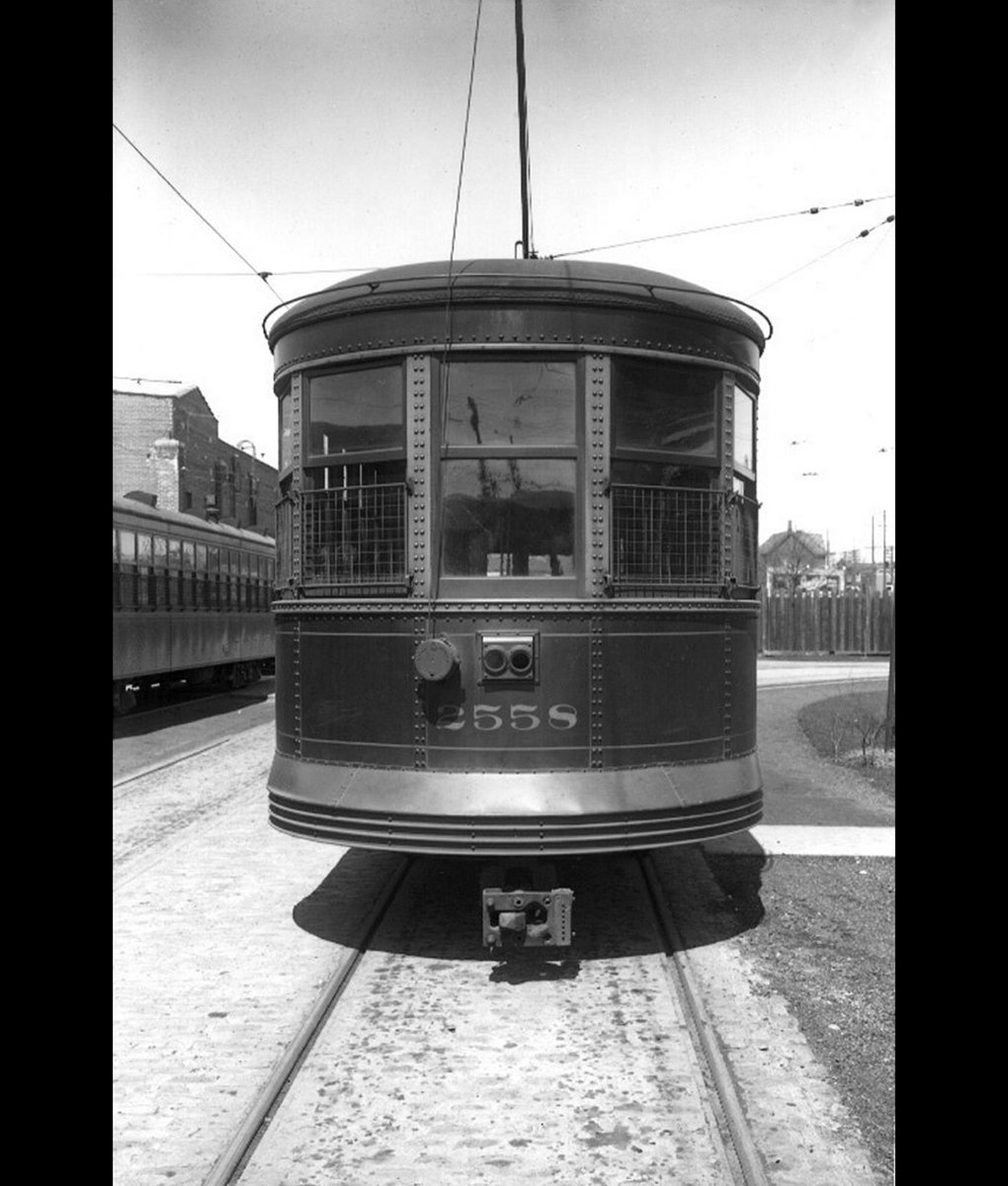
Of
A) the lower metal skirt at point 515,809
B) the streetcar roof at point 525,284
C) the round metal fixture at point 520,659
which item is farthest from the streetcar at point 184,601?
the round metal fixture at point 520,659

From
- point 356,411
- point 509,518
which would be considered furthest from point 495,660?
point 356,411

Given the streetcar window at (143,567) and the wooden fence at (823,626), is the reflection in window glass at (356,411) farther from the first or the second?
the wooden fence at (823,626)

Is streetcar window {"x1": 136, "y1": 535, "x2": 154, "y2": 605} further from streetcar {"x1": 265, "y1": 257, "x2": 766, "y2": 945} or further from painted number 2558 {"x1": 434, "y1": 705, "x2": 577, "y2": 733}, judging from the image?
painted number 2558 {"x1": 434, "y1": 705, "x2": 577, "y2": 733}

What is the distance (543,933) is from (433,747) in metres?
1.08

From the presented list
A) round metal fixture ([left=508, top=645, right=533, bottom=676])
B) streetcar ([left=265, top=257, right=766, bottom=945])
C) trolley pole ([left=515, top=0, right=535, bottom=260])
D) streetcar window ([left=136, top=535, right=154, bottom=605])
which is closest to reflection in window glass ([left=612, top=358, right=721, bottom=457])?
streetcar ([left=265, top=257, right=766, bottom=945])

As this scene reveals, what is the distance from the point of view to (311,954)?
591 centimetres

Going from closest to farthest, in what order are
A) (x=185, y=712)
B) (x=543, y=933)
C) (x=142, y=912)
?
1. (x=543, y=933)
2. (x=142, y=912)
3. (x=185, y=712)

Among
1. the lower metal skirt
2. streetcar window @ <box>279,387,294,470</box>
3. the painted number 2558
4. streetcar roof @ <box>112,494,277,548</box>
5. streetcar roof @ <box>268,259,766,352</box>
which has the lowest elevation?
the lower metal skirt

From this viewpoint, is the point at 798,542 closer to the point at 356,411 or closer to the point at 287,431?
the point at 287,431

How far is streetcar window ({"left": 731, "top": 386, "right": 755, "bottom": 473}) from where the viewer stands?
590 cm

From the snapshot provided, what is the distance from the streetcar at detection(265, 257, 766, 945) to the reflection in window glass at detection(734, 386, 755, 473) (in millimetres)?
358

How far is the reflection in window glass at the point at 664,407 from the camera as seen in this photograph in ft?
17.6
